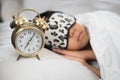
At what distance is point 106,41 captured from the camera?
42.8 inches

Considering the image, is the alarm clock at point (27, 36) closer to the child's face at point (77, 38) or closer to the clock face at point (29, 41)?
the clock face at point (29, 41)

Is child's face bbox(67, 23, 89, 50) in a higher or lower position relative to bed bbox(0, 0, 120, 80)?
higher

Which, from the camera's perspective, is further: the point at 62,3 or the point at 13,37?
the point at 62,3

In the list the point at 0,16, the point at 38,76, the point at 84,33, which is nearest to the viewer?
the point at 38,76

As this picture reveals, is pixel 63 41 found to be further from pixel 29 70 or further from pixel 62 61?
pixel 29 70

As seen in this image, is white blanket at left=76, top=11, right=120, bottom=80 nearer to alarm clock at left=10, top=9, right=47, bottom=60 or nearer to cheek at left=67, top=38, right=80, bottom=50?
cheek at left=67, top=38, right=80, bottom=50

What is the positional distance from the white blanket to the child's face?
0.03 metres

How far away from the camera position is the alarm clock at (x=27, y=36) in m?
0.94

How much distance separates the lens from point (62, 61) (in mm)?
985

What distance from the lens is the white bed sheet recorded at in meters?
0.90

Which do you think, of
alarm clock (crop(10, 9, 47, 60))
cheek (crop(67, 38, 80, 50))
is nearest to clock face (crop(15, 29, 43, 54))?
alarm clock (crop(10, 9, 47, 60))

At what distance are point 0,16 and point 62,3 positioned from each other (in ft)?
1.29

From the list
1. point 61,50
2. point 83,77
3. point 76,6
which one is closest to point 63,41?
point 61,50

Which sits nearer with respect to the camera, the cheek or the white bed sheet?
the white bed sheet
